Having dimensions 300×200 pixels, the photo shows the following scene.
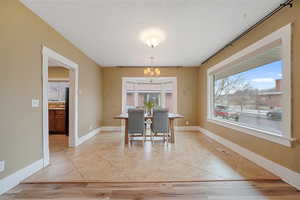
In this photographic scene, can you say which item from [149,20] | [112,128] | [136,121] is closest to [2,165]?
[136,121]

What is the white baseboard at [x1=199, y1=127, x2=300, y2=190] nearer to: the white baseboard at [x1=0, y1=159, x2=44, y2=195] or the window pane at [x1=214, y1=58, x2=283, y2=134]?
the window pane at [x1=214, y1=58, x2=283, y2=134]

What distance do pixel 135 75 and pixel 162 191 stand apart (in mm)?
4584

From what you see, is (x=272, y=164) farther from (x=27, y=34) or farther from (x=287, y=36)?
(x=27, y=34)

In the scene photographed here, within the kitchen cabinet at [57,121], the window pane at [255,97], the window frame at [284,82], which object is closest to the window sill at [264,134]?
the window frame at [284,82]

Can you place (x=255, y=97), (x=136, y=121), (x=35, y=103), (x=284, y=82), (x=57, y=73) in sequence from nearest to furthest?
(x=284, y=82), (x=35, y=103), (x=255, y=97), (x=136, y=121), (x=57, y=73)

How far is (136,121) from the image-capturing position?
12.9ft

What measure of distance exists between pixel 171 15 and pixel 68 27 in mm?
1882

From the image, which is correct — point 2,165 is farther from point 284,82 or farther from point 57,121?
point 284,82

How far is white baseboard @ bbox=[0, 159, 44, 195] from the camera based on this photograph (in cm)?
189

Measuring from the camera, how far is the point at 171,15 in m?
2.44

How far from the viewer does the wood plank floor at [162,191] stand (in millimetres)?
1835

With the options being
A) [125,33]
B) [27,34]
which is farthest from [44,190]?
[125,33]

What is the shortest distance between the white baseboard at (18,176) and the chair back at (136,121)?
1.95 m

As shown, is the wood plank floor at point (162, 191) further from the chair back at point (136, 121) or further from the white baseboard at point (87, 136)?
the white baseboard at point (87, 136)
